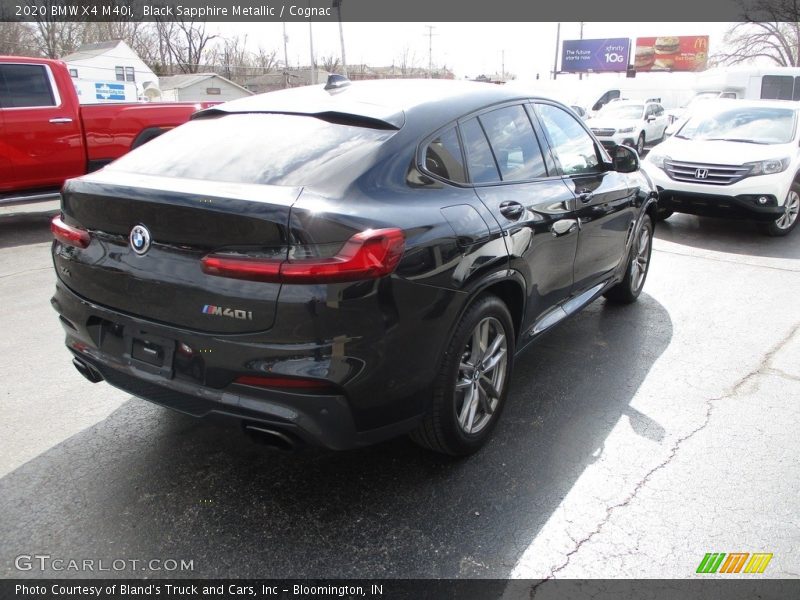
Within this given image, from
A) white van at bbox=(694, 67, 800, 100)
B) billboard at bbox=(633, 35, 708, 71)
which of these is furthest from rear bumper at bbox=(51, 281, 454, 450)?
billboard at bbox=(633, 35, 708, 71)

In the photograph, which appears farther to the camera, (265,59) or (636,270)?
(265,59)

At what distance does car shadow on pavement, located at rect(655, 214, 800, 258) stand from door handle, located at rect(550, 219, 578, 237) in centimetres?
472

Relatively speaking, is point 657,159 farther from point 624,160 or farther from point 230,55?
point 230,55

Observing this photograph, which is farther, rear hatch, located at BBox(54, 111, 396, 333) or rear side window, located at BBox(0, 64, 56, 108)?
rear side window, located at BBox(0, 64, 56, 108)

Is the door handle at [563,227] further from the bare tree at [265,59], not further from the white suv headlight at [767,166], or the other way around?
the bare tree at [265,59]

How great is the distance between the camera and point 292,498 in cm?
282

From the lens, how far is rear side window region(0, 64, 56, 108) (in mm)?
7895

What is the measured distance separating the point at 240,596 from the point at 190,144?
199 centimetres

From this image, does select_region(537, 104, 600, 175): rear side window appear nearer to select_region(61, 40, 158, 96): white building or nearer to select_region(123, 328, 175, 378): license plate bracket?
select_region(123, 328, 175, 378): license plate bracket

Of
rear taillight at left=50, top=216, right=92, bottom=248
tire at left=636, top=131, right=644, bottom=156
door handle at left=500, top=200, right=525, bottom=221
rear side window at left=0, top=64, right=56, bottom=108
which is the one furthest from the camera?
tire at left=636, top=131, right=644, bottom=156

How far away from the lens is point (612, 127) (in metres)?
20.5

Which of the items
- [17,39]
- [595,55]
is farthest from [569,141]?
[595,55]

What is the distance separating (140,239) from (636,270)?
13.9ft

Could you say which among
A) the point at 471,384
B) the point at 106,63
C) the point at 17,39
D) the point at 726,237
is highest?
the point at 17,39
